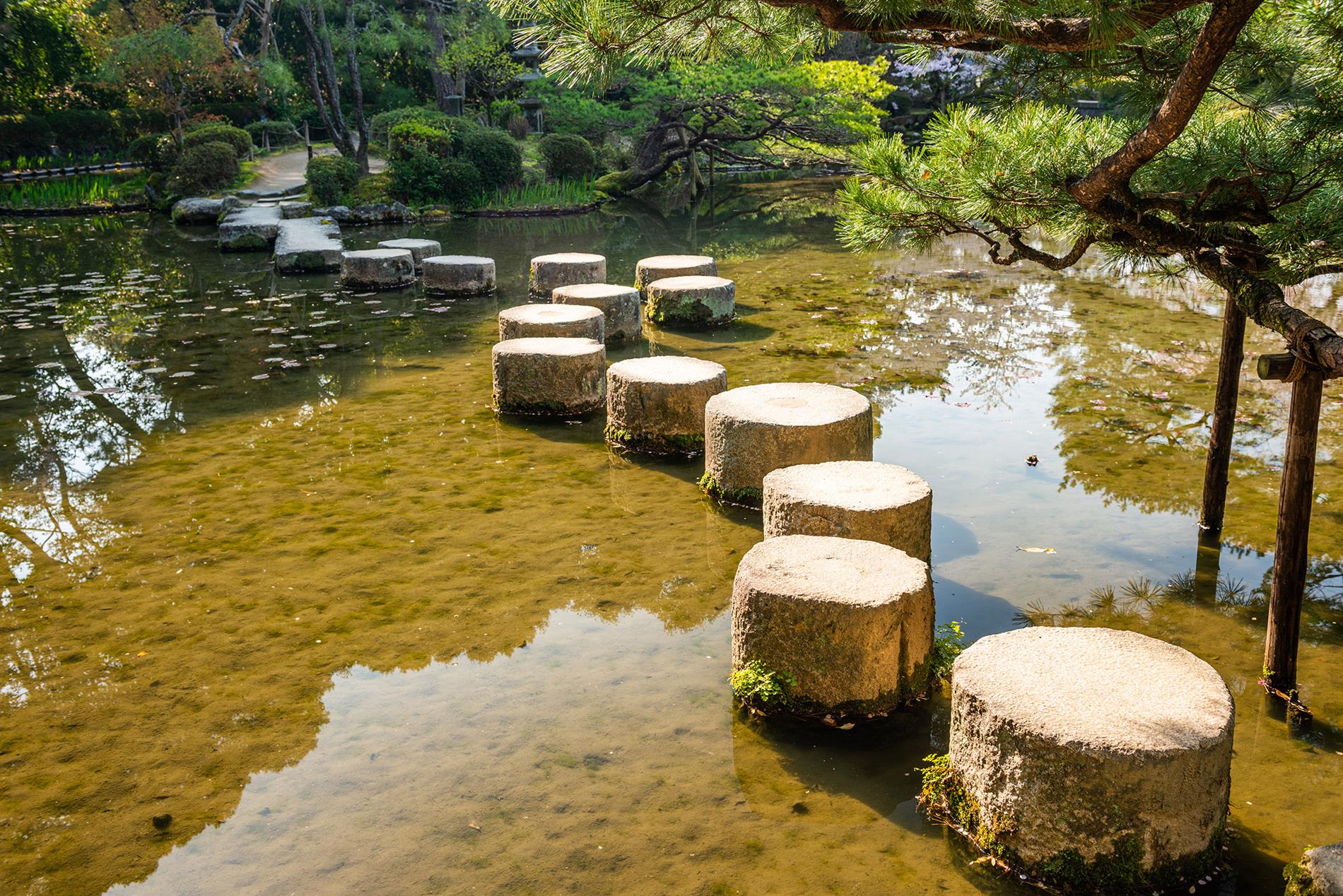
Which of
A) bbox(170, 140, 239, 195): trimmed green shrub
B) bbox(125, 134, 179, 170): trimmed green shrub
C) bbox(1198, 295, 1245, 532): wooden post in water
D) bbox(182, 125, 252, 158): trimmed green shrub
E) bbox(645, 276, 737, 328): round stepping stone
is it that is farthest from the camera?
bbox(125, 134, 179, 170): trimmed green shrub

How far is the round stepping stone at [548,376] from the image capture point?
6.64 m

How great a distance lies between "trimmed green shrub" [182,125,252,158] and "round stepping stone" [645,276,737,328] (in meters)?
13.5

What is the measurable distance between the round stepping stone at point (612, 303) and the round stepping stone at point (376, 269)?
3395 mm

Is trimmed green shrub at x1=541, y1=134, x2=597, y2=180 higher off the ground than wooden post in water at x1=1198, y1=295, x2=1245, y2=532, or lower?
higher

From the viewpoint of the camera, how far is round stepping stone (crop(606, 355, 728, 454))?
5926mm

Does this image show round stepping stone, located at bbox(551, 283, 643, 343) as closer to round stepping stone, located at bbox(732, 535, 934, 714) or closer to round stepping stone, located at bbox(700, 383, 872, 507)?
round stepping stone, located at bbox(700, 383, 872, 507)

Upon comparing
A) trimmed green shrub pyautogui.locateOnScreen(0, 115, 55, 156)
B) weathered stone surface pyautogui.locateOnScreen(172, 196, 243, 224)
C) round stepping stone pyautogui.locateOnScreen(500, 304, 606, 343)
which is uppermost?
trimmed green shrub pyautogui.locateOnScreen(0, 115, 55, 156)

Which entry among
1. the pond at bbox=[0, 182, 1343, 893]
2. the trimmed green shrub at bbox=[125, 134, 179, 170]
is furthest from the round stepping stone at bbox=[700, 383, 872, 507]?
the trimmed green shrub at bbox=[125, 134, 179, 170]

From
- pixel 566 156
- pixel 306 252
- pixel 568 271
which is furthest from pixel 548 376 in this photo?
pixel 566 156

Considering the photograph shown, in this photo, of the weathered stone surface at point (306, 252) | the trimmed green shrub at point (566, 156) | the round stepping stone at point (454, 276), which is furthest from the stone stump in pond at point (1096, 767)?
the trimmed green shrub at point (566, 156)

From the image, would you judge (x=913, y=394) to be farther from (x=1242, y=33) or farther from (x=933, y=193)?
(x=1242, y=33)

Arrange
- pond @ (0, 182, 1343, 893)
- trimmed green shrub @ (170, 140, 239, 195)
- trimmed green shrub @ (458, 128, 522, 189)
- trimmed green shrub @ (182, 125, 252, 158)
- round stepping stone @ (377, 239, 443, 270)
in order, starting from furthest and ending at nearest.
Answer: trimmed green shrub @ (182, 125, 252, 158) → trimmed green shrub @ (170, 140, 239, 195) → trimmed green shrub @ (458, 128, 522, 189) → round stepping stone @ (377, 239, 443, 270) → pond @ (0, 182, 1343, 893)

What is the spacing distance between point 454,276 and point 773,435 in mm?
6786

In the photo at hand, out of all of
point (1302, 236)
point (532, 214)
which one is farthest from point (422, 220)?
point (1302, 236)
